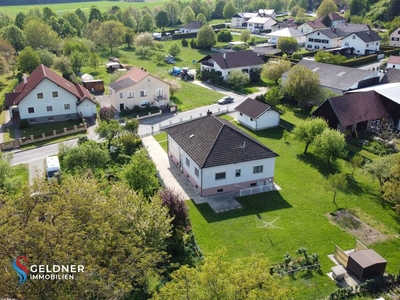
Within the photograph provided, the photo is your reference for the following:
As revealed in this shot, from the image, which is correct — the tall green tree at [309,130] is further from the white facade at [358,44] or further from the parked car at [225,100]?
the white facade at [358,44]

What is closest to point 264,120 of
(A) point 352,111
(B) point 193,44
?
(A) point 352,111

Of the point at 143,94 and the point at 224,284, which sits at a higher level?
the point at 224,284

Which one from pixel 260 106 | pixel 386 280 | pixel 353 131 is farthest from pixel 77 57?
pixel 386 280

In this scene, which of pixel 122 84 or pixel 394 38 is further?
pixel 394 38

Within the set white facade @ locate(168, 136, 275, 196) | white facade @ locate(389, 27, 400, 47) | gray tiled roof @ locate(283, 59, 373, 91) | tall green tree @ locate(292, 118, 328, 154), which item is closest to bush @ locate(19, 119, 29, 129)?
white facade @ locate(168, 136, 275, 196)

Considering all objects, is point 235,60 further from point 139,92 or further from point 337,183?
point 337,183

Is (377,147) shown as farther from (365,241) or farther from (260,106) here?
(365,241)
